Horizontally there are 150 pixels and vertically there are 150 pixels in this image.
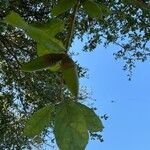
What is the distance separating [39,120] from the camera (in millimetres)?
864

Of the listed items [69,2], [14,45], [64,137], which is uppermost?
[14,45]

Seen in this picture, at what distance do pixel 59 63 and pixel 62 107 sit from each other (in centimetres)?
9

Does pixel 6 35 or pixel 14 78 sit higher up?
pixel 6 35

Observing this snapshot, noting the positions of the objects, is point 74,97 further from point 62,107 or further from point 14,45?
point 14,45

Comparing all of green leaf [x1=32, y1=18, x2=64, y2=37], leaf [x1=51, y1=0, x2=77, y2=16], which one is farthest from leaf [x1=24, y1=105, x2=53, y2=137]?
leaf [x1=51, y1=0, x2=77, y2=16]

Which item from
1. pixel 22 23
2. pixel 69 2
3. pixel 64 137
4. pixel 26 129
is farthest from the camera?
pixel 69 2

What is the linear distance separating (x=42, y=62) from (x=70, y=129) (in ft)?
0.37

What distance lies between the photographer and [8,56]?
34.6 feet

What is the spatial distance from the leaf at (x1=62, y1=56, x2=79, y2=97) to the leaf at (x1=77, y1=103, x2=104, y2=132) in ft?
0.23

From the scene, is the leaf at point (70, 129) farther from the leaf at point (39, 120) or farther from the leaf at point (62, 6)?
the leaf at point (62, 6)

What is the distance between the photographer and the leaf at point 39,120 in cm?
85

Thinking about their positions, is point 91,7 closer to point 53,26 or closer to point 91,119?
point 53,26

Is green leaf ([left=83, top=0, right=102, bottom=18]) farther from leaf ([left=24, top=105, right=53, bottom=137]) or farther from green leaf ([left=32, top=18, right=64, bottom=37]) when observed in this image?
leaf ([left=24, top=105, right=53, bottom=137])

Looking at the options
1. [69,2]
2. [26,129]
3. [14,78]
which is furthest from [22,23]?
[14,78]
